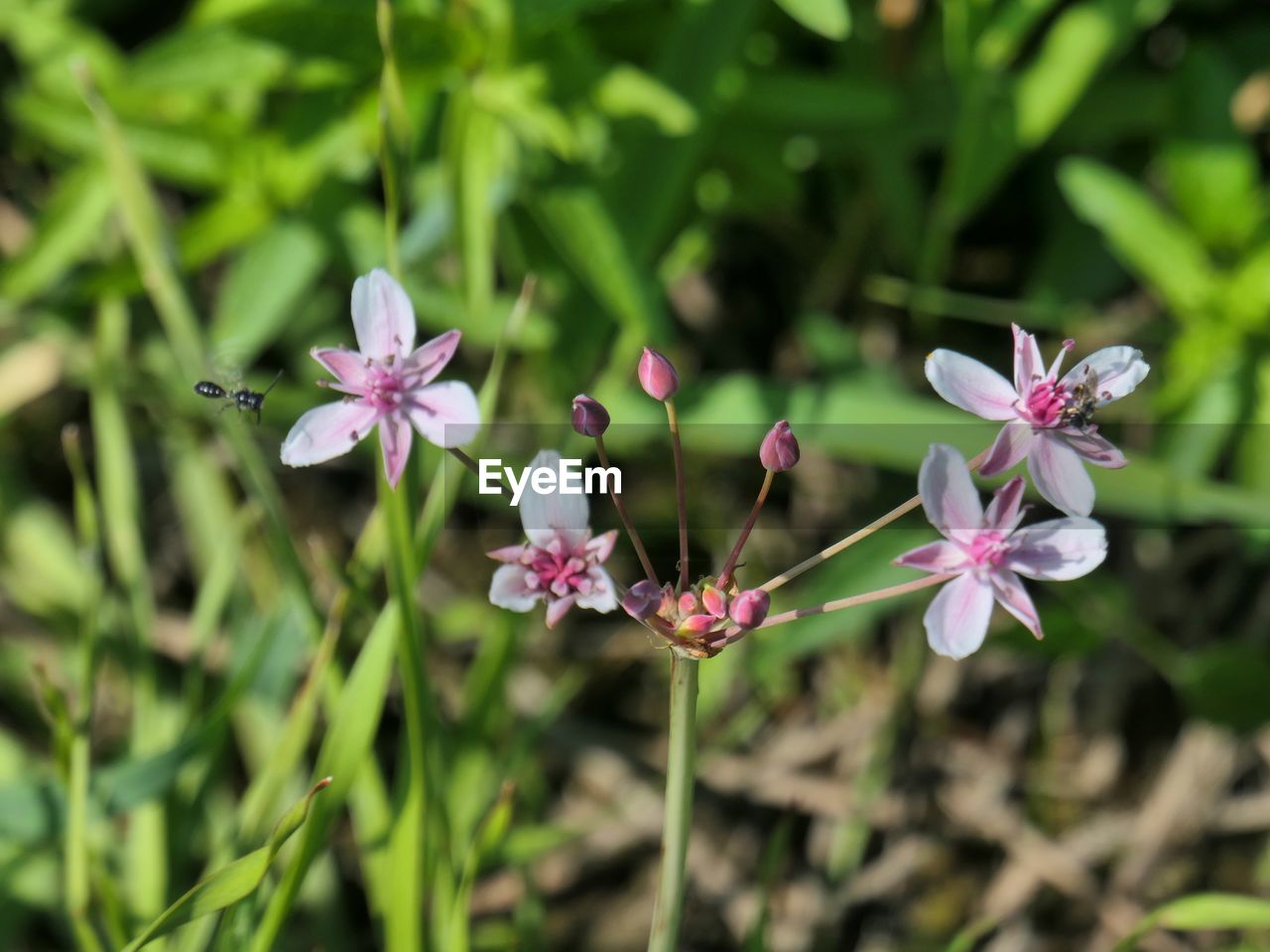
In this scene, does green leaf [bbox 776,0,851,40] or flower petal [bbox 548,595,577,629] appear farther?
green leaf [bbox 776,0,851,40]

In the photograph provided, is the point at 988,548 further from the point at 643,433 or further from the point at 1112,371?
the point at 643,433

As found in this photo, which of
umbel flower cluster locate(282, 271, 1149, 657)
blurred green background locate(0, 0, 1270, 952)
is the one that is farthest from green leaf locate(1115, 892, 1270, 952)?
umbel flower cluster locate(282, 271, 1149, 657)

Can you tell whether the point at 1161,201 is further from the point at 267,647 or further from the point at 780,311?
the point at 267,647

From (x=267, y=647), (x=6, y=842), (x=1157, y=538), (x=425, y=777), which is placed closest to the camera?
(x=425, y=777)

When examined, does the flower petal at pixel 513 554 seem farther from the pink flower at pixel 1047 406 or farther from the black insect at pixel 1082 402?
the black insect at pixel 1082 402

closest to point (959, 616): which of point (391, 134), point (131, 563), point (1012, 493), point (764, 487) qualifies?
point (1012, 493)

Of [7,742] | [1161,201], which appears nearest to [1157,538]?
[1161,201]

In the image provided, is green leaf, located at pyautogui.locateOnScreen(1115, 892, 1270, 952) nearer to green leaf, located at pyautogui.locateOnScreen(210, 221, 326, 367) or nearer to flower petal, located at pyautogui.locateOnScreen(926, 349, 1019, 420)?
flower petal, located at pyautogui.locateOnScreen(926, 349, 1019, 420)
